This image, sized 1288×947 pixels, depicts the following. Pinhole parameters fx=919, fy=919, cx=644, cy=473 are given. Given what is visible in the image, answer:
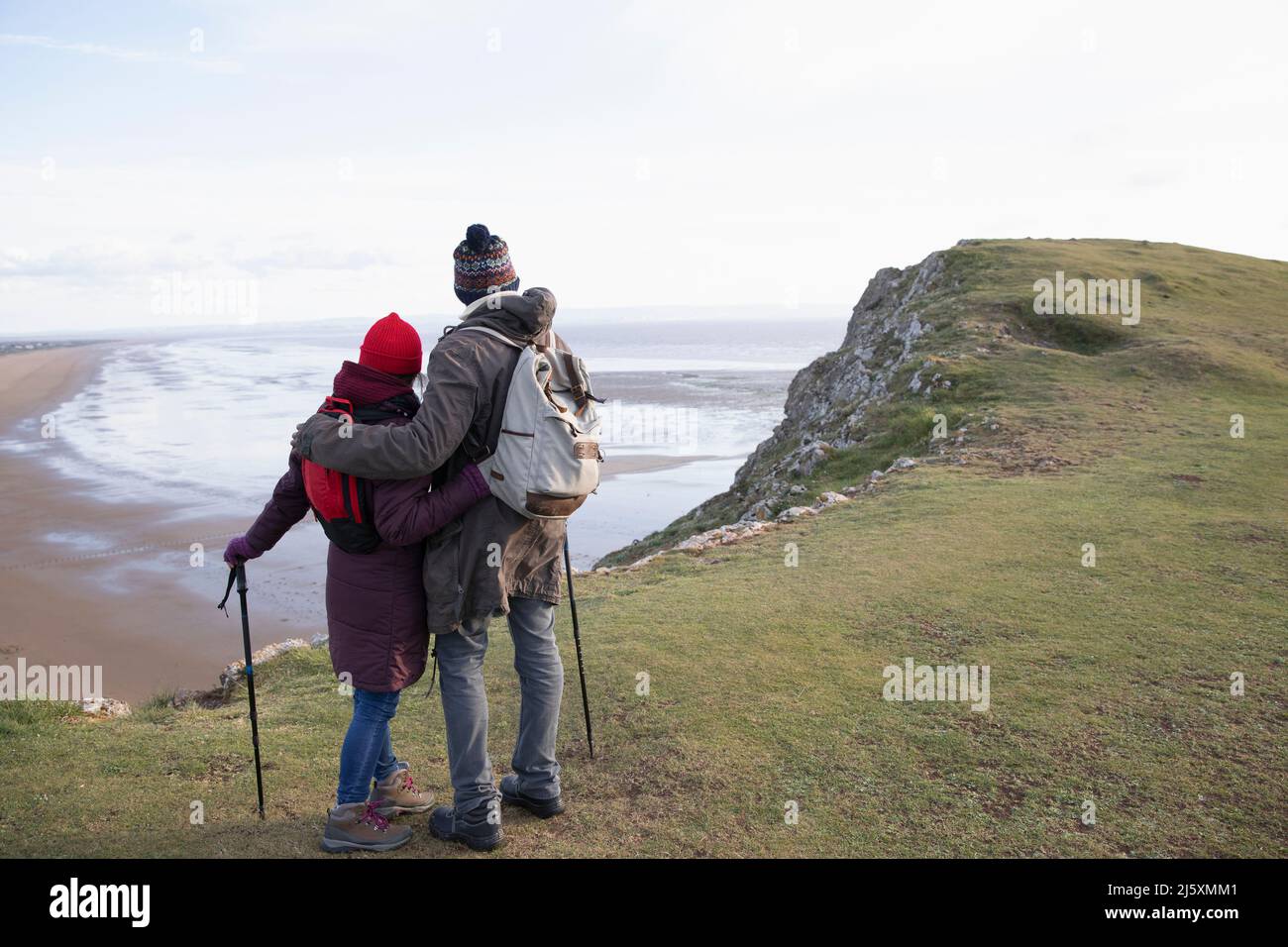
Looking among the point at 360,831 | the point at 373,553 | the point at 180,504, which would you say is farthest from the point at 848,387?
the point at 360,831

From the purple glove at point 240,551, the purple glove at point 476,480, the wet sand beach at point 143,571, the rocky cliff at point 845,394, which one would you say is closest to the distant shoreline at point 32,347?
the wet sand beach at point 143,571

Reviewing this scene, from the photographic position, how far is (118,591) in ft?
55.1

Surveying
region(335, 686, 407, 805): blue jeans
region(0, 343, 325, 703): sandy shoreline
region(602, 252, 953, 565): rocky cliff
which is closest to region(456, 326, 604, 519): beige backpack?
region(335, 686, 407, 805): blue jeans

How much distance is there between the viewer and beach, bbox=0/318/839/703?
565 inches

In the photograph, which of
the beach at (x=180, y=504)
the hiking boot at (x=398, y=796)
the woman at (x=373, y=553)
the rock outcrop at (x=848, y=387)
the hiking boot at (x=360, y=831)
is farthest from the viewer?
the rock outcrop at (x=848, y=387)

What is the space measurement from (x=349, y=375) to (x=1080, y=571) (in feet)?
22.8

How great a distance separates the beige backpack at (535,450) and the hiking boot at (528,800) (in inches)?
60.1

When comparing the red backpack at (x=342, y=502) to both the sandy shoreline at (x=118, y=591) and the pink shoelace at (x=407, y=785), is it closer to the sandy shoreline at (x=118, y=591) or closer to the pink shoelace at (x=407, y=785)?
the pink shoelace at (x=407, y=785)

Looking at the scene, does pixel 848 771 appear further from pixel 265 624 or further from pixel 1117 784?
pixel 265 624

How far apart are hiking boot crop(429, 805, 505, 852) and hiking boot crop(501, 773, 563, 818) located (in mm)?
267

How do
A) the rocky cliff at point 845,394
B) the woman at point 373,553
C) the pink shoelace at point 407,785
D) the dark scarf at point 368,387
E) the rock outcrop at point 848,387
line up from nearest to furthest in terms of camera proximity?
1. the woman at point 373,553
2. the dark scarf at point 368,387
3. the pink shoelace at point 407,785
4. the rocky cliff at point 845,394
5. the rock outcrop at point 848,387

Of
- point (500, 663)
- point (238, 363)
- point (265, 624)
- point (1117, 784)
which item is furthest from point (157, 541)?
point (238, 363)

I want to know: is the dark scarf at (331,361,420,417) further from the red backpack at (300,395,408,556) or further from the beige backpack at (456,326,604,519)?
the beige backpack at (456,326,604,519)

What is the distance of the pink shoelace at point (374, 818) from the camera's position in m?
4.28
